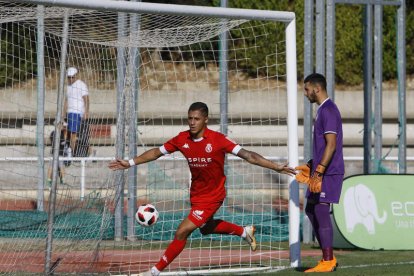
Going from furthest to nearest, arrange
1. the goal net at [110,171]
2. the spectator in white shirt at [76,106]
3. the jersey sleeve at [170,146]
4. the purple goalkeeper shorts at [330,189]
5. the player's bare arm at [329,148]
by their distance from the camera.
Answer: the spectator in white shirt at [76,106] < the goal net at [110,171] < the purple goalkeeper shorts at [330,189] < the player's bare arm at [329,148] < the jersey sleeve at [170,146]

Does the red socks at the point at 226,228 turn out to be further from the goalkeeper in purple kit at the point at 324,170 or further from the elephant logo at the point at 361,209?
the elephant logo at the point at 361,209

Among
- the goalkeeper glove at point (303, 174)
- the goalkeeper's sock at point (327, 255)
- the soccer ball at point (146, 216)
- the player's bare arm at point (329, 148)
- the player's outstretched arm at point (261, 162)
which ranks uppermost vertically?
the player's bare arm at point (329, 148)

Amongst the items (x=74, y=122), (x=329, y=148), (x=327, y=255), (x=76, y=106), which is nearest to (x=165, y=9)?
(x=329, y=148)

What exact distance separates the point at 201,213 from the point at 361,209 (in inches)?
147

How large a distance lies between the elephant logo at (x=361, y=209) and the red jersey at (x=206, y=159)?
10.8 ft

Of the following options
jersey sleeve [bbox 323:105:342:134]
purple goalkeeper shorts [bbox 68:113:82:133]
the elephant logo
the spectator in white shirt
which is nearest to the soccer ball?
jersey sleeve [bbox 323:105:342:134]

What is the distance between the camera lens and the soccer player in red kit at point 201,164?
1067 centimetres

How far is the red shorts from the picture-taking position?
35.3ft

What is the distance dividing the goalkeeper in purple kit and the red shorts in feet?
3.52

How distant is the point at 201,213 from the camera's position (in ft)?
35.5

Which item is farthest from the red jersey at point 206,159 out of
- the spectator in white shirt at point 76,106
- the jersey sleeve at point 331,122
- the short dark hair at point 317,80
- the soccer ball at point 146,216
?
the spectator in white shirt at point 76,106

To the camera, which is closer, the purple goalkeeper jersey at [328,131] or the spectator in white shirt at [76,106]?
the purple goalkeeper jersey at [328,131]

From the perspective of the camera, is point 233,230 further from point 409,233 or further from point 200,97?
point 200,97

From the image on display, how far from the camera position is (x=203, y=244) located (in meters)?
14.0
